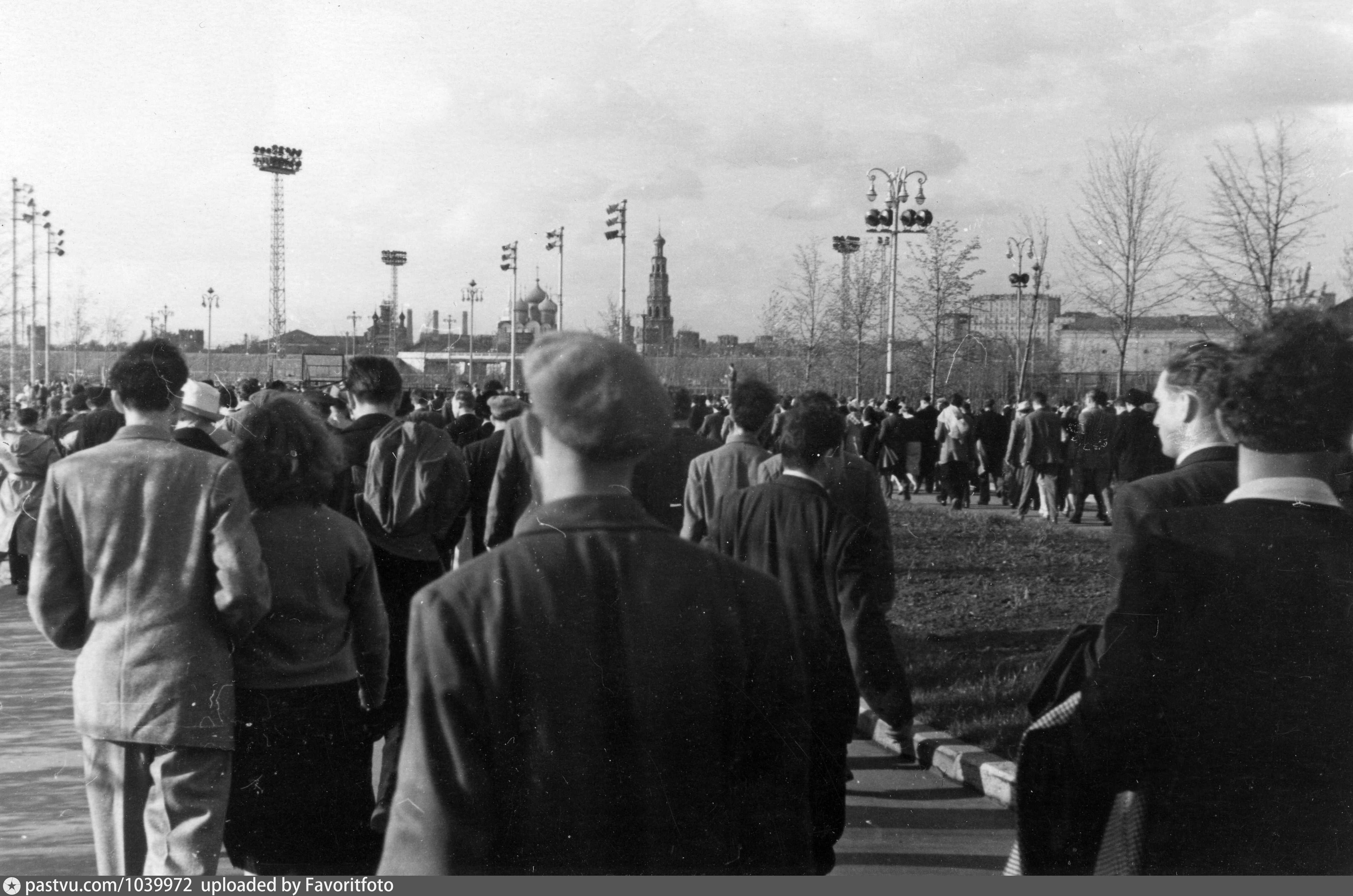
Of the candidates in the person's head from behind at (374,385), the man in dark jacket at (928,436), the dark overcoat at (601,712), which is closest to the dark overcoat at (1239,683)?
the dark overcoat at (601,712)

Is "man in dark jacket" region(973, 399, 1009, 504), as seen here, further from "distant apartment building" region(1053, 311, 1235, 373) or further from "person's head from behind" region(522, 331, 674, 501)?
"person's head from behind" region(522, 331, 674, 501)

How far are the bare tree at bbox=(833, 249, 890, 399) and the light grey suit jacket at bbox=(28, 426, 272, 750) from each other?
1253cm

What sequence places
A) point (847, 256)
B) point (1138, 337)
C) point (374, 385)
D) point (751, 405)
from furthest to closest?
point (1138, 337) < point (847, 256) < point (751, 405) < point (374, 385)

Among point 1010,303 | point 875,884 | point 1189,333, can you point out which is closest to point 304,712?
point 875,884

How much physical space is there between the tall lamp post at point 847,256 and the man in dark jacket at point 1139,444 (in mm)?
3406

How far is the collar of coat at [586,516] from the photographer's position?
193 centimetres

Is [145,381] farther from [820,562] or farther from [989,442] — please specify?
[989,442]

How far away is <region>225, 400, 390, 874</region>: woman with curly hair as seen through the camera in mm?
3613

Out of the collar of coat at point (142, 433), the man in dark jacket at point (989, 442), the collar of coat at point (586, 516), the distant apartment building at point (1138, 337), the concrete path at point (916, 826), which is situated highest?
the distant apartment building at point (1138, 337)

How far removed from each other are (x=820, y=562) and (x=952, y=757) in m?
1.97

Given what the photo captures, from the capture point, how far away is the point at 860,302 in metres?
19.2

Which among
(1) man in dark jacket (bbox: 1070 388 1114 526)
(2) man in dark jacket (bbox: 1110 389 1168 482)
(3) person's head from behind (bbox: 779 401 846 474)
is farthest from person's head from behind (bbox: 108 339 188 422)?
(1) man in dark jacket (bbox: 1070 388 1114 526)

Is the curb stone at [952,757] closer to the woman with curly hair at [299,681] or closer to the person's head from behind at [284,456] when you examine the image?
the woman with curly hair at [299,681]

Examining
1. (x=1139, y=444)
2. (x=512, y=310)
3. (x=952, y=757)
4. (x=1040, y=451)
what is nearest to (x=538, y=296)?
(x=512, y=310)
